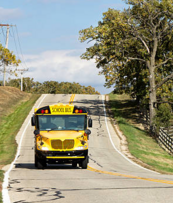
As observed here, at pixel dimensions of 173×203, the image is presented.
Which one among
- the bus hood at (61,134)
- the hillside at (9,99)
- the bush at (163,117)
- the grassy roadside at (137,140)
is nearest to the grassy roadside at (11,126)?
the hillside at (9,99)

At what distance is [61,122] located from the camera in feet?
56.4

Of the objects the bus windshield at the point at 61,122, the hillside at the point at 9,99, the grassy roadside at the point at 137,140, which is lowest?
the grassy roadside at the point at 137,140

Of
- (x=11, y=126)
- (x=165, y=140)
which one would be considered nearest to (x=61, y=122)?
(x=165, y=140)

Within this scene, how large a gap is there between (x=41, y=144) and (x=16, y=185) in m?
5.20

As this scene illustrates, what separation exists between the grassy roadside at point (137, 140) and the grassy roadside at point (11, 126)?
9.91 meters

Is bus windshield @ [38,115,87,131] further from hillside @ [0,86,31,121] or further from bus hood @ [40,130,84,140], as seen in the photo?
hillside @ [0,86,31,121]

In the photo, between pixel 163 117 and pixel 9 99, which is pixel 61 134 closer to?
pixel 163 117

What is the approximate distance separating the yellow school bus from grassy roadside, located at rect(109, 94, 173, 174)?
20.6ft

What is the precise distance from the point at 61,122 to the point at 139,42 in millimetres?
29074

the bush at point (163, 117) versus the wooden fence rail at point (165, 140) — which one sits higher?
the bush at point (163, 117)

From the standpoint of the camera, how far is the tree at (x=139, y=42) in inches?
1663

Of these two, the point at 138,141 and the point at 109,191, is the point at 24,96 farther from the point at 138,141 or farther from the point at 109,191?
the point at 109,191

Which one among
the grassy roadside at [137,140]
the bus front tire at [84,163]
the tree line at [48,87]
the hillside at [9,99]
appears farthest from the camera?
the tree line at [48,87]

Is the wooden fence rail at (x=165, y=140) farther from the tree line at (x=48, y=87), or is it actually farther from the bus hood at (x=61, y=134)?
the tree line at (x=48, y=87)
